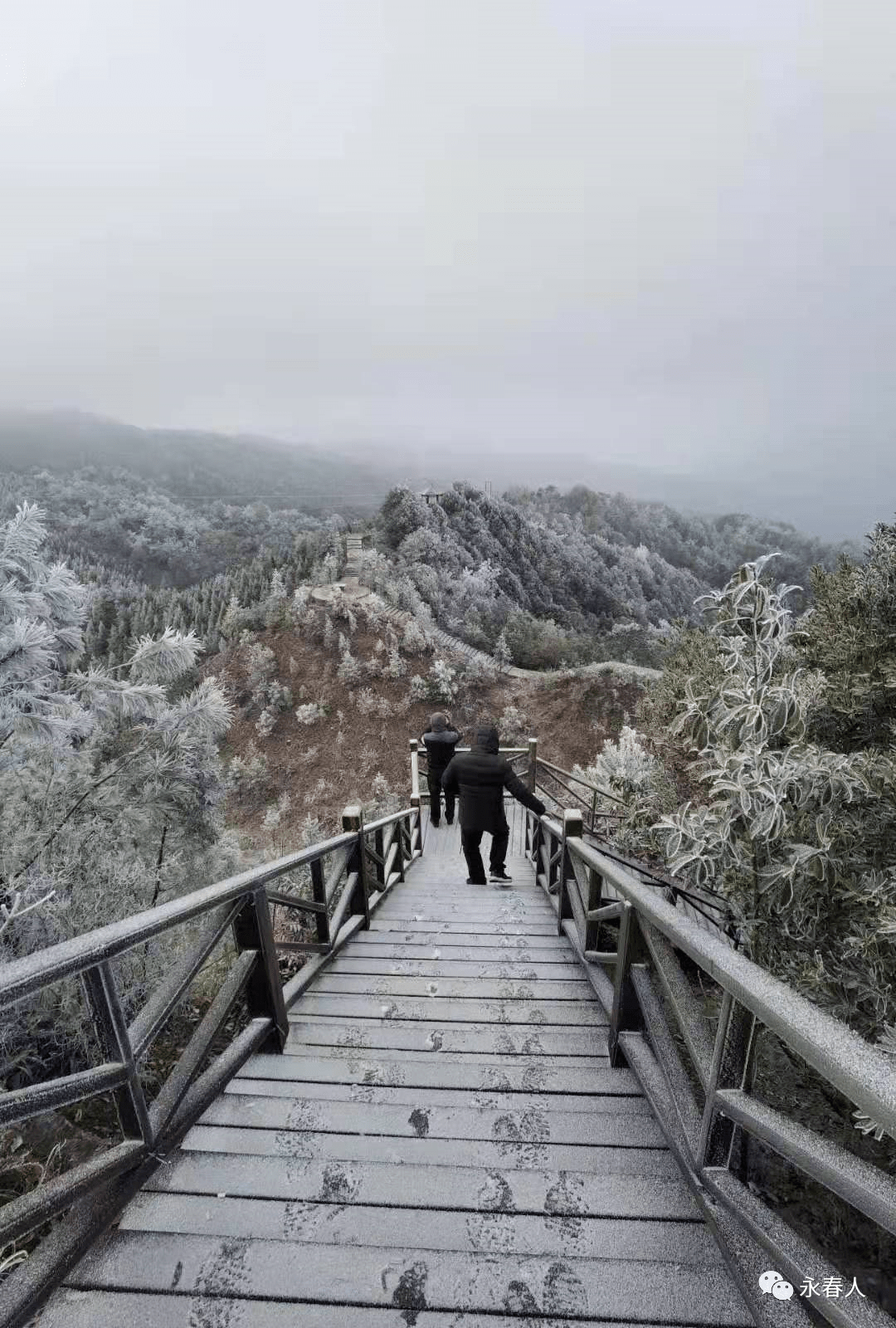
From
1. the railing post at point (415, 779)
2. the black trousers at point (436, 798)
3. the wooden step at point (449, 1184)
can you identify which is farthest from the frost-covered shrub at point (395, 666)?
the wooden step at point (449, 1184)

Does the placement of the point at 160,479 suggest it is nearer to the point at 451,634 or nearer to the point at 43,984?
the point at 451,634

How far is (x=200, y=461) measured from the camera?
150625mm

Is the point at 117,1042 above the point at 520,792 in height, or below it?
above

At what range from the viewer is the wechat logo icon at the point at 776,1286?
4.38 ft

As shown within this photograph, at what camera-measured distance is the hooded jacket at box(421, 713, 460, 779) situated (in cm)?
837

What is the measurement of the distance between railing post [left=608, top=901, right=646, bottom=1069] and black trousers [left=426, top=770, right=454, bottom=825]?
5812 mm

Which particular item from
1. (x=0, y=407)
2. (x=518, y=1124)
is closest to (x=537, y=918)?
(x=518, y=1124)

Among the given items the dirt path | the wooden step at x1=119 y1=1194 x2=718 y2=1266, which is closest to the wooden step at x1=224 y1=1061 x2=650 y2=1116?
the wooden step at x1=119 y1=1194 x2=718 y2=1266

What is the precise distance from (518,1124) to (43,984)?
167 centimetres

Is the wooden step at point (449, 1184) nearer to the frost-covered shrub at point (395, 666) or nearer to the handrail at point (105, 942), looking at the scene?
the handrail at point (105, 942)

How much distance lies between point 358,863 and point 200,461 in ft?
547

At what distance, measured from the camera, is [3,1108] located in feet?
4.35

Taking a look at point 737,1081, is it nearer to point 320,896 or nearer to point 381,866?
point 320,896

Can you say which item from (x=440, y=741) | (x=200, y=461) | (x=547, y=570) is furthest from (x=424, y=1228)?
(x=200, y=461)
